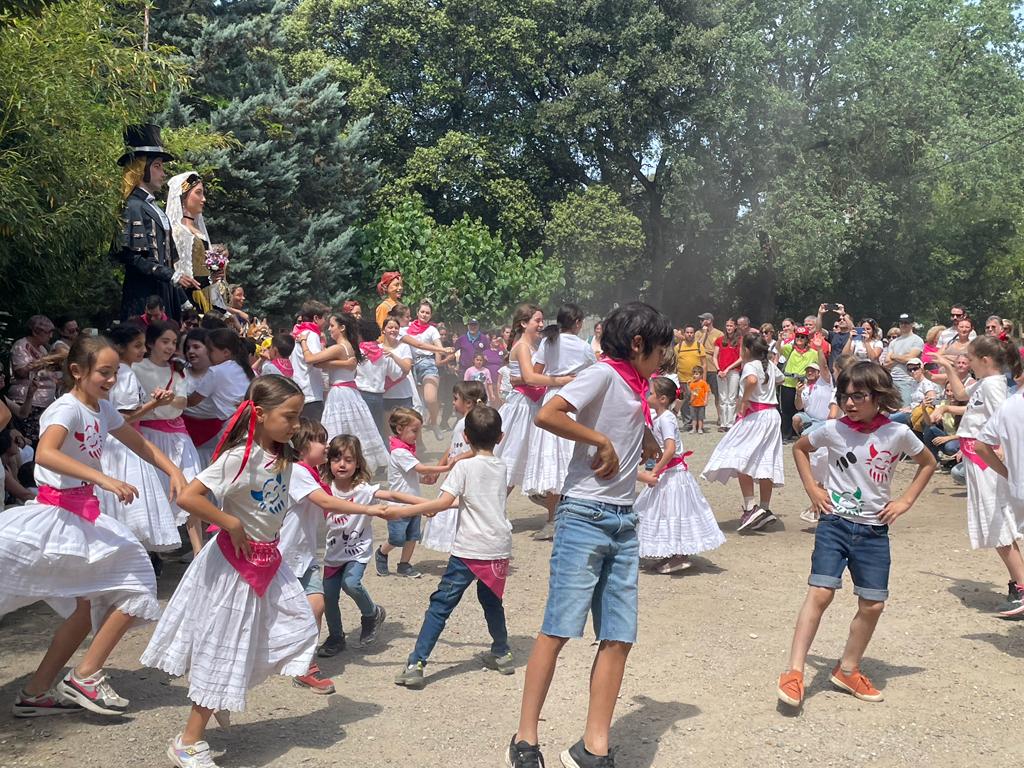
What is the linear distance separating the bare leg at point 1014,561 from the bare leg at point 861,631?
2.28m

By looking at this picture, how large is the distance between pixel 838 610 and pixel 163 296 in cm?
573

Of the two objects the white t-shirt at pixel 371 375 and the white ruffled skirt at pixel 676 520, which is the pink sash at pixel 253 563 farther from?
the white t-shirt at pixel 371 375

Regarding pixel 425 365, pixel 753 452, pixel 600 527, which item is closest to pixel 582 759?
pixel 600 527

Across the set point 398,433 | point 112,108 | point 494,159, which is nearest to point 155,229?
point 398,433

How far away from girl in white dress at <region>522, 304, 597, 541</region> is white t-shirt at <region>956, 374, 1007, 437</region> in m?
3.02

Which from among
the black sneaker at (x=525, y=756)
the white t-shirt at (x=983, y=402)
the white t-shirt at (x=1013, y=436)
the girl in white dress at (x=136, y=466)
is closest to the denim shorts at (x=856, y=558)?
the white t-shirt at (x=1013, y=436)

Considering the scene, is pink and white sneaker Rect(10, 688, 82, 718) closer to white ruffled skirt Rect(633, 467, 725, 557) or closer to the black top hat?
white ruffled skirt Rect(633, 467, 725, 557)

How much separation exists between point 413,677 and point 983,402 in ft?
15.2

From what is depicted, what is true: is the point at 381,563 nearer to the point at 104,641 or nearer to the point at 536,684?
the point at 104,641

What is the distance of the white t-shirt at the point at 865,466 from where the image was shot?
224 inches

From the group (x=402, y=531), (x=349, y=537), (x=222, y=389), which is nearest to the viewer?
(x=349, y=537)

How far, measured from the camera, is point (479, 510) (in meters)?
6.06

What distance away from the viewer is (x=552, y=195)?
3653 cm

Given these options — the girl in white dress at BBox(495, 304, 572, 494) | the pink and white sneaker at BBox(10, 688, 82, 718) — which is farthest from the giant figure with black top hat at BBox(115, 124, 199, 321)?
the pink and white sneaker at BBox(10, 688, 82, 718)
